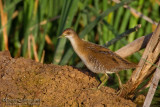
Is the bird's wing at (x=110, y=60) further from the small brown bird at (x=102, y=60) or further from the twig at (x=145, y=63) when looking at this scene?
the twig at (x=145, y=63)

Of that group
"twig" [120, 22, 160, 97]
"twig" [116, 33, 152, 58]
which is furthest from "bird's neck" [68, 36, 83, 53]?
"twig" [120, 22, 160, 97]

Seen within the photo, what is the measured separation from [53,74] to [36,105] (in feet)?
1.55

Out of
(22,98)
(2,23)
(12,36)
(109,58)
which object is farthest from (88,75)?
(12,36)

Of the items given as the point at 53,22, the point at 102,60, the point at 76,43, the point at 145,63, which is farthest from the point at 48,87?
the point at 53,22

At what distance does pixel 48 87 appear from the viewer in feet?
12.2

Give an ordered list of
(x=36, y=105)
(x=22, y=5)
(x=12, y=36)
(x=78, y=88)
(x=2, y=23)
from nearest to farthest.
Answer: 1. (x=36, y=105)
2. (x=78, y=88)
3. (x=2, y=23)
4. (x=22, y=5)
5. (x=12, y=36)

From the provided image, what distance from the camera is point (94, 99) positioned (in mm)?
3623

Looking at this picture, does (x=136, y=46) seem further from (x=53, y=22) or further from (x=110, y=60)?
(x=53, y=22)

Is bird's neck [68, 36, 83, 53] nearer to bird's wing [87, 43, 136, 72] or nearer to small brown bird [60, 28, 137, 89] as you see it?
small brown bird [60, 28, 137, 89]

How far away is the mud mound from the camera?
3570 mm

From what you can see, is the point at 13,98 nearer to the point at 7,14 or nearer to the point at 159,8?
the point at 7,14

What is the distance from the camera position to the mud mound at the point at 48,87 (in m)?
3.57

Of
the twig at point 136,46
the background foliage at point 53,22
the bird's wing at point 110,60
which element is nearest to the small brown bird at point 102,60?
the bird's wing at point 110,60

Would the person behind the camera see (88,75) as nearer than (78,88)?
No
